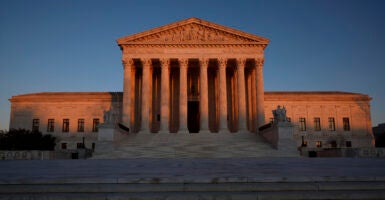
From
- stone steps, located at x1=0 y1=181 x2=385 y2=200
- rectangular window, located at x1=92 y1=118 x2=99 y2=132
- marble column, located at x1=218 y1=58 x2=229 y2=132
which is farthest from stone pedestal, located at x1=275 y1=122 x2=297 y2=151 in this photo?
rectangular window, located at x1=92 y1=118 x2=99 y2=132

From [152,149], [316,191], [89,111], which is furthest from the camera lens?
[89,111]

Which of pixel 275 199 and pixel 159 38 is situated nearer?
pixel 275 199

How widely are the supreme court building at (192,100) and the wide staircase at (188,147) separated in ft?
5.06

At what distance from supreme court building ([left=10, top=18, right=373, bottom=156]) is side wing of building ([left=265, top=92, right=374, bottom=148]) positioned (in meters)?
0.15

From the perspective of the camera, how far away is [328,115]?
161 feet

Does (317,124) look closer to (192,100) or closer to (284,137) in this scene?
(192,100)

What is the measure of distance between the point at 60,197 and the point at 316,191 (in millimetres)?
5656

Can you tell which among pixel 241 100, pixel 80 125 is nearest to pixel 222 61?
pixel 241 100

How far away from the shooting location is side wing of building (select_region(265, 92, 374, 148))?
159 ft

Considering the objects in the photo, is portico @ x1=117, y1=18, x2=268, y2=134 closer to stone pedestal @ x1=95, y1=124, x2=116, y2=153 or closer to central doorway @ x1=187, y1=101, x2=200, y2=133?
central doorway @ x1=187, y1=101, x2=200, y2=133

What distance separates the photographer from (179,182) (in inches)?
316

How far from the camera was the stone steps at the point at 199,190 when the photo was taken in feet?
21.8

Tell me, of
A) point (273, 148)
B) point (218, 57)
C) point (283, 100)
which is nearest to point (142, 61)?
point (218, 57)

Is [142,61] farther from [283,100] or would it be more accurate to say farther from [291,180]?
[291,180]
